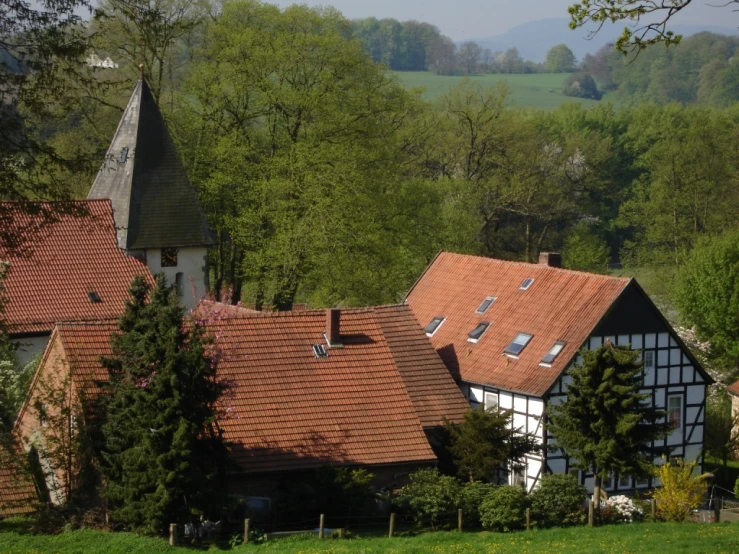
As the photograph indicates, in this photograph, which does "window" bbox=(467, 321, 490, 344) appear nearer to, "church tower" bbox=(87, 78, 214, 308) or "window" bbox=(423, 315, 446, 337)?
"window" bbox=(423, 315, 446, 337)

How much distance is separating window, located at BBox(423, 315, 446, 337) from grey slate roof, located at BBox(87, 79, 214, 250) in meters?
7.24

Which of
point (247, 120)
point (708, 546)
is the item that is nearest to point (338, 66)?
point (247, 120)

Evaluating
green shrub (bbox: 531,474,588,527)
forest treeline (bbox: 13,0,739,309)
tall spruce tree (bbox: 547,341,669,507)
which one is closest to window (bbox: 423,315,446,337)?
forest treeline (bbox: 13,0,739,309)

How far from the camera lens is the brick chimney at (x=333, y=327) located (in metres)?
27.2

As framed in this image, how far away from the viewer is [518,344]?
30.7 meters

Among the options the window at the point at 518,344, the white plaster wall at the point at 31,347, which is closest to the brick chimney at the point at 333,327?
the window at the point at 518,344

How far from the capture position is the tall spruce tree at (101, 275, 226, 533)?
2112cm

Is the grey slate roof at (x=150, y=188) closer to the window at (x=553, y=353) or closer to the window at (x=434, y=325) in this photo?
the window at (x=434, y=325)

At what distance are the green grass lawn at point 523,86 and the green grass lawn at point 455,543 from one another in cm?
8648

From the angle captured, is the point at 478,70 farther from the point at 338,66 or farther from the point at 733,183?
the point at 338,66

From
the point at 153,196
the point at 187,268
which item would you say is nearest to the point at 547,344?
the point at 187,268

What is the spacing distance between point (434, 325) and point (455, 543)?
13466mm

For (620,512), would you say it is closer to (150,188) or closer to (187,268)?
(187,268)

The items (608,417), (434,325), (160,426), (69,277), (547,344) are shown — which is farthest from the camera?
(434,325)
